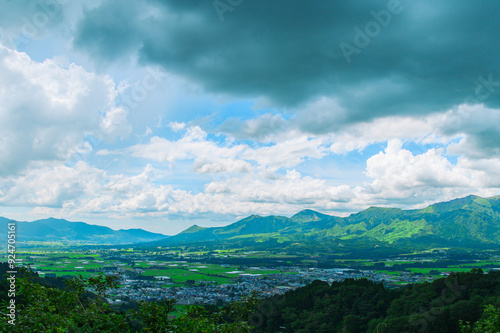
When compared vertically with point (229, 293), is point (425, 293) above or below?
above

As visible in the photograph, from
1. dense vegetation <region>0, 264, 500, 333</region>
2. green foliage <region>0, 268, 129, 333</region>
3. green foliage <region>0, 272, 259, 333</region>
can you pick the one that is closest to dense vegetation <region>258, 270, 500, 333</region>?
dense vegetation <region>0, 264, 500, 333</region>

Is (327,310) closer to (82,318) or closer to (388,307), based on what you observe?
(388,307)

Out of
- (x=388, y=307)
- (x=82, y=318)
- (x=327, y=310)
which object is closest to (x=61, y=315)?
(x=82, y=318)

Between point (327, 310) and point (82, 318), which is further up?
point (82, 318)

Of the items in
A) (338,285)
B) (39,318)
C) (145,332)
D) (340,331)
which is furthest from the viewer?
(338,285)

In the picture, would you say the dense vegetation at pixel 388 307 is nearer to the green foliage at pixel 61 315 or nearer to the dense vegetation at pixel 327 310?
the dense vegetation at pixel 327 310

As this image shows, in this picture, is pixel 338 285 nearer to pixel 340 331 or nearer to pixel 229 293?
pixel 340 331

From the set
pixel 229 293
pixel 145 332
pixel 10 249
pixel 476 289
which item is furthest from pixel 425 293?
pixel 229 293

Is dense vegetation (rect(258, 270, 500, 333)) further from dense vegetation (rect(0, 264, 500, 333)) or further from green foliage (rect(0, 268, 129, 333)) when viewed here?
green foliage (rect(0, 268, 129, 333))
